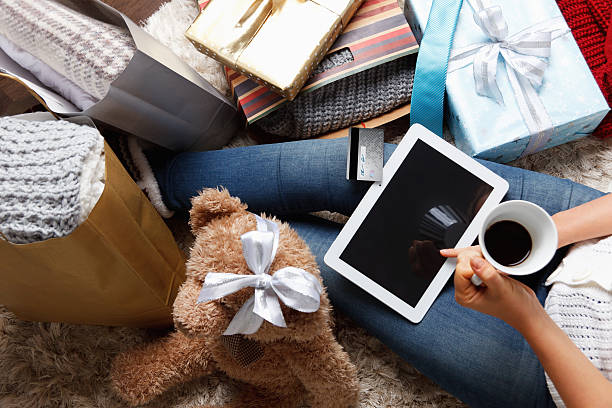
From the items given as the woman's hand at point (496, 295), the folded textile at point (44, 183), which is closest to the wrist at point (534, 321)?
the woman's hand at point (496, 295)

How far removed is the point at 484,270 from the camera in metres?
0.51

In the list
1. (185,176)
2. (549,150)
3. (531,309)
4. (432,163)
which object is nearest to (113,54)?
(185,176)

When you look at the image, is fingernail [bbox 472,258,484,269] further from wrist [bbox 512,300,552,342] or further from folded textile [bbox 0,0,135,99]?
folded textile [bbox 0,0,135,99]

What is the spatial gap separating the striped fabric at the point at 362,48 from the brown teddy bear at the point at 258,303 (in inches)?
10.5

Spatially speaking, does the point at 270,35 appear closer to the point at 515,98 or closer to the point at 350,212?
the point at 350,212

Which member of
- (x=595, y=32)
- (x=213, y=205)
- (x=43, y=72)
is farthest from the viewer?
(x=595, y=32)

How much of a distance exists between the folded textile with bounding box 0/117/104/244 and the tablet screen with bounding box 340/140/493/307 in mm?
428

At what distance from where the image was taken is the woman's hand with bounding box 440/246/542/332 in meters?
0.54

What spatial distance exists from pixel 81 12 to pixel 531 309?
34.2 inches

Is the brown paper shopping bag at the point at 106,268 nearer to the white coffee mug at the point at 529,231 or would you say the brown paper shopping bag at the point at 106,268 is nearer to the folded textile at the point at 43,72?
the folded textile at the point at 43,72

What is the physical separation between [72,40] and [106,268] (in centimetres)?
38

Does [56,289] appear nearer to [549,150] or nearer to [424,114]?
[424,114]

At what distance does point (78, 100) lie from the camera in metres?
0.74

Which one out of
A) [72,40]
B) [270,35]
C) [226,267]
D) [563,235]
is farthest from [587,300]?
[72,40]
